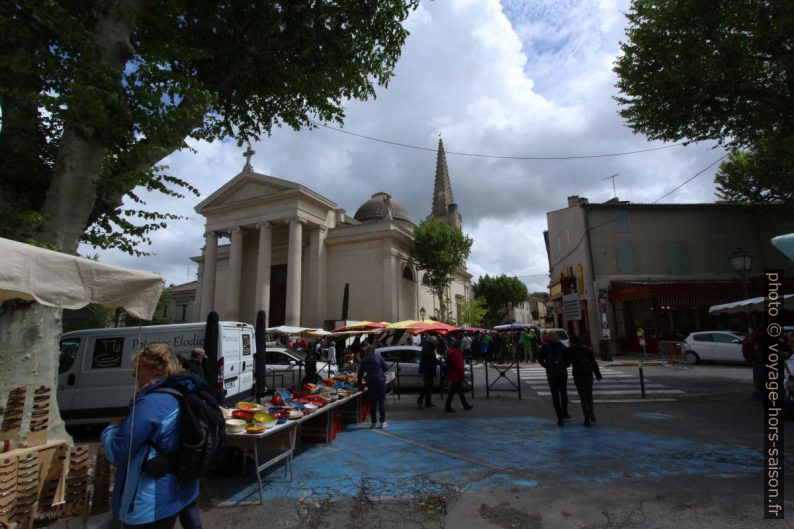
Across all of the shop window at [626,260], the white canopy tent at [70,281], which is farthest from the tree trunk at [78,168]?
the shop window at [626,260]

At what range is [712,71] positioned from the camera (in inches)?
501

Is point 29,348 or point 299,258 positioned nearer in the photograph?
point 29,348

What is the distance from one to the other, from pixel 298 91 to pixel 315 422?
7399 mm

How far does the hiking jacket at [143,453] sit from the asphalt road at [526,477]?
6.61ft

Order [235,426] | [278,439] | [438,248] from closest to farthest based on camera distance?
[235,426], [278,439], [438,248]

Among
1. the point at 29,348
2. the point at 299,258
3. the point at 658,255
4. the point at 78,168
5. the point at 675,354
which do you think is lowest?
the point at 675,354

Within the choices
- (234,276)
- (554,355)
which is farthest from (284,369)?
(234,276)

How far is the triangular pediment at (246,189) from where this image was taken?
118ft

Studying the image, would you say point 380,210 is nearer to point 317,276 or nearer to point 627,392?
point 317,276

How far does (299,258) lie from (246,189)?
926 cm

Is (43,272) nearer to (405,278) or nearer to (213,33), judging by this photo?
(213,33)

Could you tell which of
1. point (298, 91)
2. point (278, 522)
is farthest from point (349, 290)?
point (278, 522)

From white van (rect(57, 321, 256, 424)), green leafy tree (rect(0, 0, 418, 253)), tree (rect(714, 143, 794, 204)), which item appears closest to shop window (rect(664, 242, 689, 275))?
tree (rect(714, 143, 794, 204))

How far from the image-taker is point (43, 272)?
3.37m
